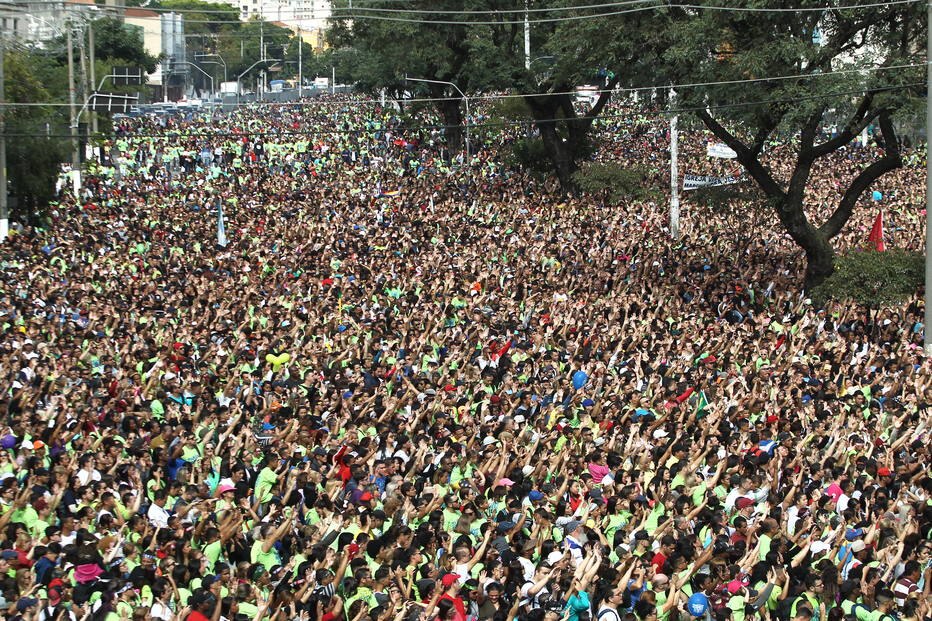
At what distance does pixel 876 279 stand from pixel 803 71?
3940 millimetres

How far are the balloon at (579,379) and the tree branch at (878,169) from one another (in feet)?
30.1

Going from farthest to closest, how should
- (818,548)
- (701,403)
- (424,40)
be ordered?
(424,40) < (701,403) < (818,548)

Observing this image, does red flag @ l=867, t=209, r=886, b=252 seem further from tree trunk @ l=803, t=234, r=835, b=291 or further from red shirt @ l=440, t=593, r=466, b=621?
red shirt @ l=440, t=593, r=466, b=621

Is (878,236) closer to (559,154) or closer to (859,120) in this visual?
(859,120)

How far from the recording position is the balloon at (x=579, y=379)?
642 inches

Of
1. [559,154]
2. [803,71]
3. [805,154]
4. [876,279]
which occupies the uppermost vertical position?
[803,71]

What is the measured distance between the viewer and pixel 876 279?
23234mm

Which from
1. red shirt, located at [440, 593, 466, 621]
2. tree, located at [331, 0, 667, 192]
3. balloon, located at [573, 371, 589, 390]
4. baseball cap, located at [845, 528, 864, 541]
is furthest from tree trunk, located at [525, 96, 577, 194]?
red shirt, located at [440, 593, 466, 621]

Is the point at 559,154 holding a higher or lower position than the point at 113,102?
lower

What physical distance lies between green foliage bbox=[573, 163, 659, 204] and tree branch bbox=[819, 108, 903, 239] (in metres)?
10.9

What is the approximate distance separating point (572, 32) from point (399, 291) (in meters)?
7.33

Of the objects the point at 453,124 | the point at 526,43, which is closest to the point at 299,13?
the point at 453,124

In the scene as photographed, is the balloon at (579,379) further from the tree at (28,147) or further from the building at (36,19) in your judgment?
the tree at (28,147)

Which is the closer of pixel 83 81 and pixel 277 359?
pixel 277 359
